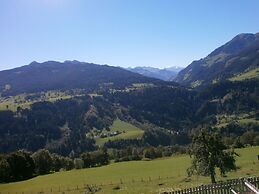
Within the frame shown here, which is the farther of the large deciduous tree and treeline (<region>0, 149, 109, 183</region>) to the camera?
treeline (<region>0, 149, 109, 183</region>)

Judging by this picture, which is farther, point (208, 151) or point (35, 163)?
point (35, 163)

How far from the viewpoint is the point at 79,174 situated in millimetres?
93750

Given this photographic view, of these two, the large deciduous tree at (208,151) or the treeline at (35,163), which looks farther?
the treeline at (35,163)

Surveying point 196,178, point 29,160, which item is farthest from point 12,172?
point 196,178

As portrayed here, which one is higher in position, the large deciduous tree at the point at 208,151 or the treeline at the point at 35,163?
the large deciduous tree at the point at 208,151

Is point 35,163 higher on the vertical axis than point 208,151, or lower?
lower

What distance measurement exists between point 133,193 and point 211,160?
11.0m

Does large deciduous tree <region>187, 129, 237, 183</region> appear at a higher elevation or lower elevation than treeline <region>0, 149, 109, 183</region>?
higher

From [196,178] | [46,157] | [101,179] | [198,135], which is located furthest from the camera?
[46,157]

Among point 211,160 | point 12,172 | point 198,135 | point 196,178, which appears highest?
point 198,135

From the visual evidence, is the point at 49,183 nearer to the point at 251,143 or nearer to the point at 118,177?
the point at 118,177

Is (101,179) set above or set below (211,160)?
below

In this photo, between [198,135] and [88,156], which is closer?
[198,135]

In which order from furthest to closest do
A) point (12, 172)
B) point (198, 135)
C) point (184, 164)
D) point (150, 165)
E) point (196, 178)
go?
point (12, 172) → point (150, 165) → point (184, 164) → point (196, 178) → point (198, 135)
